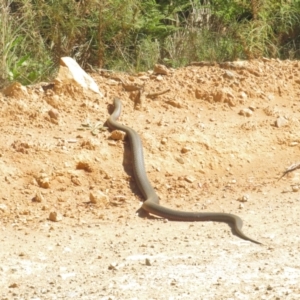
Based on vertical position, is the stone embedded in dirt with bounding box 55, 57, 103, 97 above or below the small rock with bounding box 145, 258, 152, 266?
above

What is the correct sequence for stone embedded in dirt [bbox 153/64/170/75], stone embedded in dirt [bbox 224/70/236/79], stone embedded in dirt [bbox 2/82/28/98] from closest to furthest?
1. stone embedded in dirt [bbox 2/82/28/98]
2. stone embedded in dirt [bbox 224/70/236/79]
3. stone embedded in dirt [bbox 153/64/170/75]

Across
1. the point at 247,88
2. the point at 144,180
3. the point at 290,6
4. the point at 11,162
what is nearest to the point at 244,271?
the point at 144,180

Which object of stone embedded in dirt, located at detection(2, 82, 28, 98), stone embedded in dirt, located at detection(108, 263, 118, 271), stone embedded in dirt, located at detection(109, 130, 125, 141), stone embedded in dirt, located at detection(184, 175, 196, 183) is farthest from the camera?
stone embedded in dirt, located at detection(2, 82, 28, 98)

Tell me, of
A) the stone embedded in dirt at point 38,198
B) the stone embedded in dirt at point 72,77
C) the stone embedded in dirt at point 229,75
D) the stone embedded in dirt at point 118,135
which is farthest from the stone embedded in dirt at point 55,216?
the stone embedded in dirt at point 229,75

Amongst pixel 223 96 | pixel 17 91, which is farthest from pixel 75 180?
pixel 223 96

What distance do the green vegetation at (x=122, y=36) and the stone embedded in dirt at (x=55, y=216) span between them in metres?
2.88

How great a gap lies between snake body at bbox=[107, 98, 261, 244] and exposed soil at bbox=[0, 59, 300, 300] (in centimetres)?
8

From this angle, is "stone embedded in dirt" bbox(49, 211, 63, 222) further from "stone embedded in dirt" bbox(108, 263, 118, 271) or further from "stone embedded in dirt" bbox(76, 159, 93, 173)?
"stone embedded in dirt" bbox(108, 263, 118, 271)

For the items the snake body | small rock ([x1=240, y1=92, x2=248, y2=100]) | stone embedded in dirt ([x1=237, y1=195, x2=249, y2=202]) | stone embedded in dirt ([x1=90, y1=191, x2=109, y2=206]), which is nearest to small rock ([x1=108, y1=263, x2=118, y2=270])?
the snake body

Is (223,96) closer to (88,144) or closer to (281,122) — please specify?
(281,122)

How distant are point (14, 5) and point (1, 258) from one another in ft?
A: 20.2

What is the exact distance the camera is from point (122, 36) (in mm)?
10758

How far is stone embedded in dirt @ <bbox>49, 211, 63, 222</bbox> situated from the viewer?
698 cm

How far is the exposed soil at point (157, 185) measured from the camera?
5.47m
